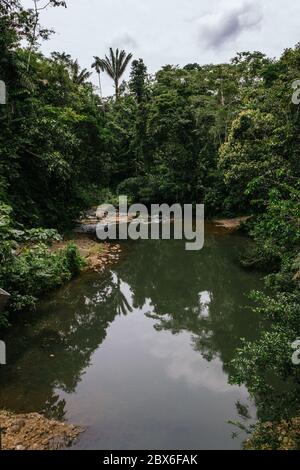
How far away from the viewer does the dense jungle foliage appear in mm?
6387

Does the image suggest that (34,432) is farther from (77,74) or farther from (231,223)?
(77,74)

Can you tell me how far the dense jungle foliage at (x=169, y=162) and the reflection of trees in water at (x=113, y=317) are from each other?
28.8 inches

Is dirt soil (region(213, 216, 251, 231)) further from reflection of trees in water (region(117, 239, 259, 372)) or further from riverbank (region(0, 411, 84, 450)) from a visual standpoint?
riverbank (region(0, 411, 84, 450))

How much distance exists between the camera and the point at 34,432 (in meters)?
5.83

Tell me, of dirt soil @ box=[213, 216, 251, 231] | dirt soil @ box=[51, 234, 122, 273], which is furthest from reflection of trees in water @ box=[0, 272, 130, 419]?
dirt soil @ box=[213, 216, 251, 231]

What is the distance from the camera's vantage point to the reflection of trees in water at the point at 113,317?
7.54 meters

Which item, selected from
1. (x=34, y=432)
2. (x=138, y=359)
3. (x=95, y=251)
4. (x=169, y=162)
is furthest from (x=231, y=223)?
(x=34, y=432)

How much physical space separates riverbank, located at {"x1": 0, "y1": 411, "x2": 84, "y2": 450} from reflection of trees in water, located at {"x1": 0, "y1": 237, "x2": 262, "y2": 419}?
385mm

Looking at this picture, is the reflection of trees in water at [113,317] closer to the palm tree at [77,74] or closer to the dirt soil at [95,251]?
the dirt soil at [95,251]

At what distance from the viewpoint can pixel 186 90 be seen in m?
28.9

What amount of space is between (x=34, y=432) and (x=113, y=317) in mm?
5465

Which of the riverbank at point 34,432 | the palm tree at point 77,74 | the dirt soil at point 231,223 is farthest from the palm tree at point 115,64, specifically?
the riverbank at point 34,432

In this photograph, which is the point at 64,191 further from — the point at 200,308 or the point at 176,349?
the point at 176,349
